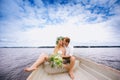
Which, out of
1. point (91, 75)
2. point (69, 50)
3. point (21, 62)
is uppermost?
point (69, 50)

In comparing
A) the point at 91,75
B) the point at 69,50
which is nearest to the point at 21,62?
the point at 69,50

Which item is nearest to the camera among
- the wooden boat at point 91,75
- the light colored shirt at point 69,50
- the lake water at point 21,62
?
the wooden boat at point 91,75

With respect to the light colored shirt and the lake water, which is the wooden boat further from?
the lake water

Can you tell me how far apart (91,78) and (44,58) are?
100cm

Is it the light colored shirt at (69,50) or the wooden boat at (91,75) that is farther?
the light colored shirt at (69,50)

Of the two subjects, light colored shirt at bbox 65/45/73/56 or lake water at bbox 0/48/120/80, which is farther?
lake water at bbox 0/48/120/80

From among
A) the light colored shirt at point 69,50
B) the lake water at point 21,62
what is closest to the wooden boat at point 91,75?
the light colored shirt at point 69,50

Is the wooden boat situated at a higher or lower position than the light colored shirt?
lower

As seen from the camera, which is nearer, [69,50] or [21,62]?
[69,50]

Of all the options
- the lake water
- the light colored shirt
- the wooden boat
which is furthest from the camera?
the lake water

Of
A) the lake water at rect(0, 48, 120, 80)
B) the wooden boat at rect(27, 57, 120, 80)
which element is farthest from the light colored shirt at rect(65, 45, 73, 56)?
the lake water at rect(0, 48, 120, 80)

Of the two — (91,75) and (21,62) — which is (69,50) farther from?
(21,62)

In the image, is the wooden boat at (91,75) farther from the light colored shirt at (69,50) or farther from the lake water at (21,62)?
the lake water at (21,62)

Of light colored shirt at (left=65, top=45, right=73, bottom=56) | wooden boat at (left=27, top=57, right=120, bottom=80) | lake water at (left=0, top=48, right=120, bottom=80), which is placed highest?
light colored shirt at (left=65, top=45, right=73, bottom=56)
